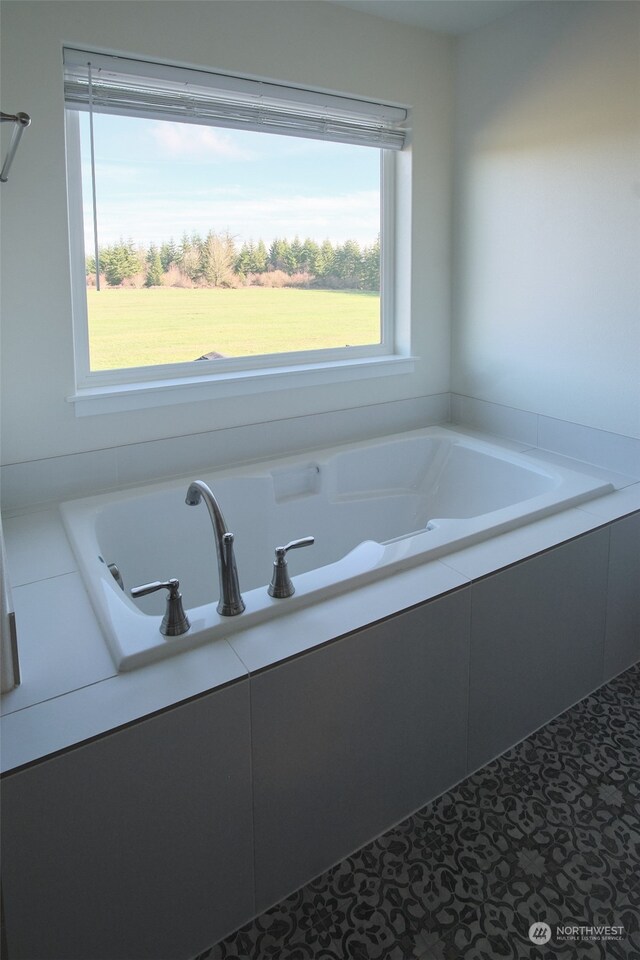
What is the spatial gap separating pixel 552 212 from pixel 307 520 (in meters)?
1.56

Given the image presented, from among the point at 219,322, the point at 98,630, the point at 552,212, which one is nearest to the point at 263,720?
the point at 98,630

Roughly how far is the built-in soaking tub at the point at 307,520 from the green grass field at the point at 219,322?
0.51 metres

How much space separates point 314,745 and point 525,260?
2.19m

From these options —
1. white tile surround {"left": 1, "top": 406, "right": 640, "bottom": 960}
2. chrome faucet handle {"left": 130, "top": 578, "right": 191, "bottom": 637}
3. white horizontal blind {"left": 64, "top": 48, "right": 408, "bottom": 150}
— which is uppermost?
white horizontal blind {"left": 64, "top": 48, "right": 408, "bottom": 150}

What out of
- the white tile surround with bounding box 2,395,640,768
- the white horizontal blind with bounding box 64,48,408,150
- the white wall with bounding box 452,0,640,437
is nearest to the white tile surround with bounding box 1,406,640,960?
the white tile surround with bounding box 2,395,640,768

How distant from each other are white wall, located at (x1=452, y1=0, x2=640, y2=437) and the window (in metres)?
0.39

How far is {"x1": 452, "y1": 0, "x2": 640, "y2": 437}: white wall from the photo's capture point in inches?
96.4

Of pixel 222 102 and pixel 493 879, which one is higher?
pixel 222 102

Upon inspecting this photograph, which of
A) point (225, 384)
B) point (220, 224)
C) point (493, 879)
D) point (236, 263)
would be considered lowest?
point (493, 879)

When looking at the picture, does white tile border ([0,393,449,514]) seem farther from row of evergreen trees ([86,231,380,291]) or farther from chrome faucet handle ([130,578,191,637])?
chrome faucet handle ([130,578,191,637])

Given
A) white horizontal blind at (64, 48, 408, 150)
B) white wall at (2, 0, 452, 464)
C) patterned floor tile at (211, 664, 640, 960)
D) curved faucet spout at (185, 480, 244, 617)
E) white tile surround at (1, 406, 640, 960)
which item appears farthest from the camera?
white horizontal blind at (64, 48, 408, 150)

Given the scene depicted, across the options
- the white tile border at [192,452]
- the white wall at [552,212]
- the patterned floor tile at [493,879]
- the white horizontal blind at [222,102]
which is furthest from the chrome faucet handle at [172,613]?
the white wall at [552,212]

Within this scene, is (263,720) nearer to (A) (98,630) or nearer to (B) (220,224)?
→ (A) (98,630)

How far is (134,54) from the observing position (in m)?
2.26
